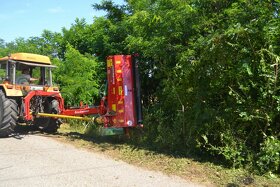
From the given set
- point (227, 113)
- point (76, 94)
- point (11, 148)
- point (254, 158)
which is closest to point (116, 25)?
point (76, 94)

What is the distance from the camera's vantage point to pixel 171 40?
8117 mm

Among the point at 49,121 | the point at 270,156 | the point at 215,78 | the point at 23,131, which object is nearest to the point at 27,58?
the point at 49,121

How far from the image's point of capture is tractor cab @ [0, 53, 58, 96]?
33.3ft

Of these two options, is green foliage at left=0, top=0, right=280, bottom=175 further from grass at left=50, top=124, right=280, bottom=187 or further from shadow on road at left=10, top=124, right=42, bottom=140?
shadow on road at left=10, top=124, right=42, bottom=140

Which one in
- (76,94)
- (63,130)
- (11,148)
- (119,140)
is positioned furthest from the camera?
(76,94)

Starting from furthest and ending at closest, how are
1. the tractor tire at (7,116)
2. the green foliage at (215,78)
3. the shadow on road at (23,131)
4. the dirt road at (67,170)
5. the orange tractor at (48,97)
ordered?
the shadow on road at (23,131)
the tractor tire at (7,116)
the orange tractor at (48,97)
the green foliage at (215,78)
the dirt road at (67,170)

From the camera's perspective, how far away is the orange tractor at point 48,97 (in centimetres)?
841

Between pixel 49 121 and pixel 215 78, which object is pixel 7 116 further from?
pixel 215 78

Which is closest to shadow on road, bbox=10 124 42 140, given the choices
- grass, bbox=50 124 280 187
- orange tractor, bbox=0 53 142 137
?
orange tractor, bbox=0 53 142 137

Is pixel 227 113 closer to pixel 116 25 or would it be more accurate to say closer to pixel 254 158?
pixel 254 158

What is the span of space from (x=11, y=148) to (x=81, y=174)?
2.92 m

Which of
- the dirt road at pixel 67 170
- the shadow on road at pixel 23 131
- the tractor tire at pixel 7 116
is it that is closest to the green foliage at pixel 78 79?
the shadow on road at pixel 23 131

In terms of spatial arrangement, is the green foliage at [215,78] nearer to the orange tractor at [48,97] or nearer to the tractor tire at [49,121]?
the orange tractor at [48,97]

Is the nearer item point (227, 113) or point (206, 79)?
point (227, 113)
